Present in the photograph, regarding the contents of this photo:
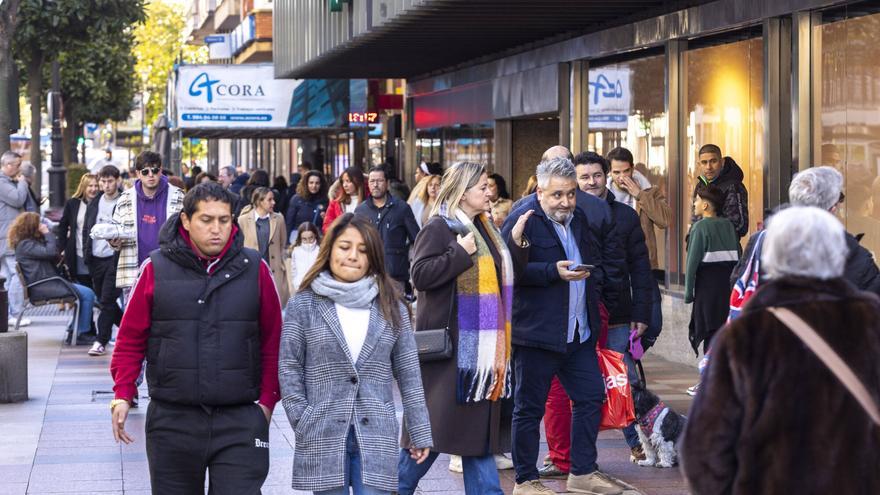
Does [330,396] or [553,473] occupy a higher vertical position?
[330,396]

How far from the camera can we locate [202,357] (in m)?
5.83

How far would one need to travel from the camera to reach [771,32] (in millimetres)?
12211

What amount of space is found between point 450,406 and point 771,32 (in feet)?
20.1

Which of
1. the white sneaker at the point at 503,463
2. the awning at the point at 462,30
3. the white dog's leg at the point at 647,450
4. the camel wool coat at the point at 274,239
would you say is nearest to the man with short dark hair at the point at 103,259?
the camel wool coat at the point at 274,239

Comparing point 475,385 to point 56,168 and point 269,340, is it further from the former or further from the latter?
point 56,168

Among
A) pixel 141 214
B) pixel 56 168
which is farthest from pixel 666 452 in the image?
pixel 56 168

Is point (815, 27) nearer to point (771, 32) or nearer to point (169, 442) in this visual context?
point (771, 32)

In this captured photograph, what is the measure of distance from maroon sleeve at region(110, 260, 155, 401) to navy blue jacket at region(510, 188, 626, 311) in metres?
3.09

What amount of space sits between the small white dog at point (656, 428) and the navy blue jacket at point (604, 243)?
2.14 ft

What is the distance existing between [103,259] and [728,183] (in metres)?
5.81

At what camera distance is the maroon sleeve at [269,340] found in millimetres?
5965

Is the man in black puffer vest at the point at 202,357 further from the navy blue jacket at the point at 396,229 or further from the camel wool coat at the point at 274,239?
the camel wool coat at the point at 274,239

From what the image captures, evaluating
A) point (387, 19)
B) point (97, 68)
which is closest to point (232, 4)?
point (97, 68)

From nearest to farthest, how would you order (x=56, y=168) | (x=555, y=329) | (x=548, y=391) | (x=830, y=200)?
(x=830, y=200) → (x=555, y=329) → (x=548, y=391) → (x=56, y=168)
